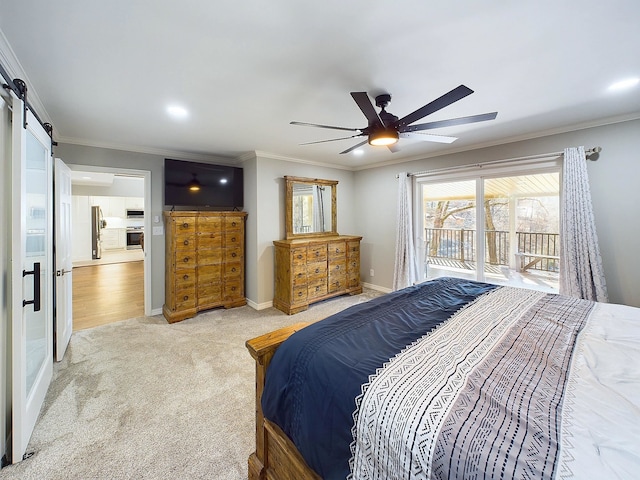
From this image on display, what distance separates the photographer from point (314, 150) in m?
4.01

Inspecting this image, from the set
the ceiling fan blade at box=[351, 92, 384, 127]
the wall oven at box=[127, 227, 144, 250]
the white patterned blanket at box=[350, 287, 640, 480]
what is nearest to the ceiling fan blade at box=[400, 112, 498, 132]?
the ceiling fan blade at box=[351, 92, 384, 127]

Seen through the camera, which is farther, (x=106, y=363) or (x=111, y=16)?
(x=106, y=363)

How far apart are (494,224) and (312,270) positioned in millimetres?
2711

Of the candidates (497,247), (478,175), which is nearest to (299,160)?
Answer: (478,175)

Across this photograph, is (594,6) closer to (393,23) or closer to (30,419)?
(393,23)

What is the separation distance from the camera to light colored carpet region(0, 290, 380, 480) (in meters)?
1.58

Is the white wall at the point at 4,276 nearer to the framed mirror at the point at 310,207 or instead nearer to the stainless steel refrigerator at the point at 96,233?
the framed mirror at the point at 310,207

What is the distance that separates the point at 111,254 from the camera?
8781mm

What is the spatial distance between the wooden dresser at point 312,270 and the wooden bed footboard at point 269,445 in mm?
2453

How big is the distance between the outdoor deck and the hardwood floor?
15.5ft

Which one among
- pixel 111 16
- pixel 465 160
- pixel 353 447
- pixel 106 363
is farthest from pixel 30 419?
pixel 465 160

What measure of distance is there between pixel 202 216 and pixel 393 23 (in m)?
3.32

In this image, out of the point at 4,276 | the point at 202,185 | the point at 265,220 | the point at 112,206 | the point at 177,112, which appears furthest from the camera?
the point at 112,206

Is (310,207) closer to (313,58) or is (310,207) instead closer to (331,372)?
(313,58)
